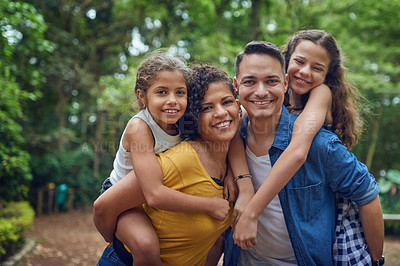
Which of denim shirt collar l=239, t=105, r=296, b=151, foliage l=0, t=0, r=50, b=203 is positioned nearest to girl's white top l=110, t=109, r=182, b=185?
denim shirt collar l=239, t=105, r=296, b=151

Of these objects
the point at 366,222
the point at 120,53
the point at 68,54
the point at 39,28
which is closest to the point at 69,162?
the point at 68,54

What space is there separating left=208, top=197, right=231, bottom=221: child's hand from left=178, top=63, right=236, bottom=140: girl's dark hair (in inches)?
16.3

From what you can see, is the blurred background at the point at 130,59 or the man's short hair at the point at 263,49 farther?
the blurred background at the point at 130,59

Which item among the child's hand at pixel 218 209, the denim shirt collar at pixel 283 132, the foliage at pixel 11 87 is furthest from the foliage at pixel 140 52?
the child's hand at pixel 218 209

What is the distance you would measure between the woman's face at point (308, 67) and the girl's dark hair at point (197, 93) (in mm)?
538

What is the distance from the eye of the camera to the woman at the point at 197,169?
5.94 feet

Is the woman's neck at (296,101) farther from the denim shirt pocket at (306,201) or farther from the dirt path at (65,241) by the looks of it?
the dirt path at (65,241)

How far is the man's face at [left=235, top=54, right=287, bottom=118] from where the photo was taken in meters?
1.97

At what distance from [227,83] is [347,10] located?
11.2 meters

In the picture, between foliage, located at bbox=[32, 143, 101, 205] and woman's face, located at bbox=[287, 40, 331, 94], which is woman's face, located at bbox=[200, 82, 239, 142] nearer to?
woman's face, located at bbox=[287, 40, 331, 94]

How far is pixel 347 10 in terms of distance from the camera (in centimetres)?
1118

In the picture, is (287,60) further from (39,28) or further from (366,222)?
(39,28)

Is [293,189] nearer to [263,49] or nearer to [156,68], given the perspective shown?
[263,49]

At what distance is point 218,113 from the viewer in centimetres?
189
